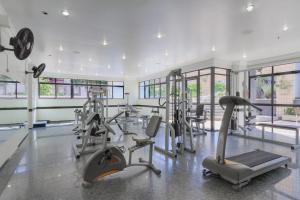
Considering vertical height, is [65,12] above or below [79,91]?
above

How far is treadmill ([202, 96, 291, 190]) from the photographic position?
2577 millimetres

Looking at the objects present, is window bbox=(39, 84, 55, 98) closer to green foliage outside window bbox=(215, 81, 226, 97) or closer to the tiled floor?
the tiled floor

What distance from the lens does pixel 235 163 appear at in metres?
2.82

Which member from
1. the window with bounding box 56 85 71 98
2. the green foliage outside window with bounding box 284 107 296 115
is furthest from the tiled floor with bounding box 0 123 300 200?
the window with bounding box 56 85 71 98

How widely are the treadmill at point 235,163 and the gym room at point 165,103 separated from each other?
0.06ft

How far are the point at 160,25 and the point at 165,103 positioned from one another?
191 centimetres

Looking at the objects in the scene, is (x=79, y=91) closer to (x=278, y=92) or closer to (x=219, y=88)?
(x=219, y=88)

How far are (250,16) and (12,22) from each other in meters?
4.95

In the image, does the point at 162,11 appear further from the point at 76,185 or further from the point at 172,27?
the point at 76,185

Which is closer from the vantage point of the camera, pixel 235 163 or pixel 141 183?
pixel 141 183

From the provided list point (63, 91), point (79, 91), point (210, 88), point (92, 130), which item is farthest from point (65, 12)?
point (79, 91)

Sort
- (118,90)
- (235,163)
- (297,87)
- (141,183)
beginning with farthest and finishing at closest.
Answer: (118,90)
(297,87)
(235,163)
(141,183)

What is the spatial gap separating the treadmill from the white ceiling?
5.69 feet

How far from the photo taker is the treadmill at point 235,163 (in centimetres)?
258
